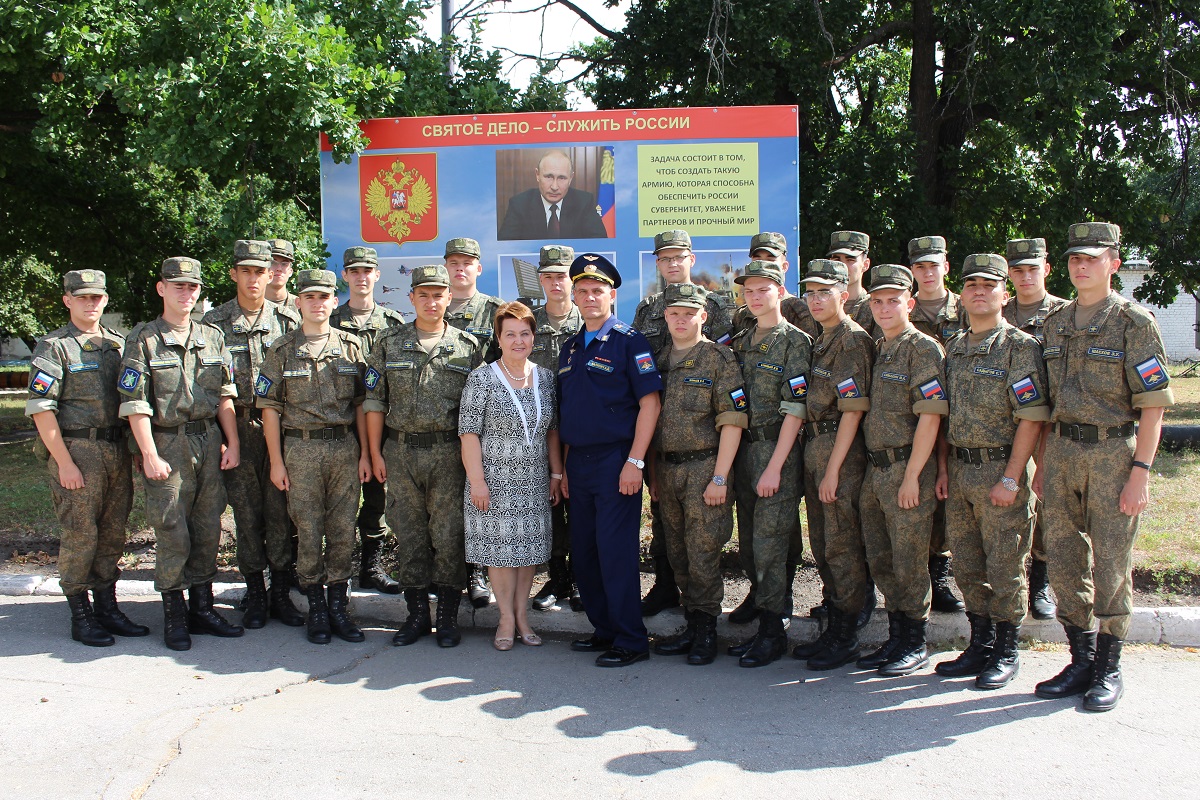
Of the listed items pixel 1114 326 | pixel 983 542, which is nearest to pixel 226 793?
pixel 983 542

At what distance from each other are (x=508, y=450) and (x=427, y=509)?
66 cm

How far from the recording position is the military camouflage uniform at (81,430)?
4.90 m

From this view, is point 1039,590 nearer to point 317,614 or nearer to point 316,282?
point 317,614

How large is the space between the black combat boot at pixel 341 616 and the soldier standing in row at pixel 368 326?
574 mm

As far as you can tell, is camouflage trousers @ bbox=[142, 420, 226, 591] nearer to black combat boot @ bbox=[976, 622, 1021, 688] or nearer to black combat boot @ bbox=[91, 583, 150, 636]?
black combat boot @ bbox=[91, 583, 150, 636]

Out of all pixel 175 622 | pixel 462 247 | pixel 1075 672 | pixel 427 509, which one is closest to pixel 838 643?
pixel 1075 672

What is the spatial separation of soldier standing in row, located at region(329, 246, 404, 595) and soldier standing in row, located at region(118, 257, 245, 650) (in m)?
0.85

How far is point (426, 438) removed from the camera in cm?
498

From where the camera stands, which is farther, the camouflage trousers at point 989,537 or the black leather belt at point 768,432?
the black leather belt at point 768,432

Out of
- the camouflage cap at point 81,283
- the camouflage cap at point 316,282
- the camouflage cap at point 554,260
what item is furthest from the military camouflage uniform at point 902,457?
the camouflage cap at point 81,283

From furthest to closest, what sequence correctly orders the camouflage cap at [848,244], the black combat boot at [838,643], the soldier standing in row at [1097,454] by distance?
the camouflage cap at [848,244], the black combat boot at [838,643], the soldier standing in row at [1097,454]

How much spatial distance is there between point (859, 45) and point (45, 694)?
10337 mm

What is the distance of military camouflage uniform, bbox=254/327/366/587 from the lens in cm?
498

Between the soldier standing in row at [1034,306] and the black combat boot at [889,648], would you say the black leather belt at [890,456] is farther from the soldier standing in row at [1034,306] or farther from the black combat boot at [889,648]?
the soldier standing in row at [1034,306]
